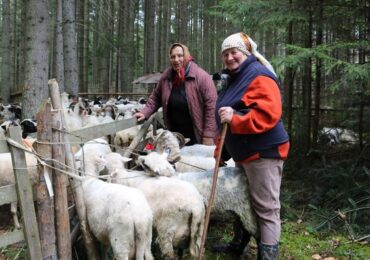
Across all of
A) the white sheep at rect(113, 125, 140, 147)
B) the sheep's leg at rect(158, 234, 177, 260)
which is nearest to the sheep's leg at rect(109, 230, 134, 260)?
the sheep's leg at rect(158, 234, 177, 260)

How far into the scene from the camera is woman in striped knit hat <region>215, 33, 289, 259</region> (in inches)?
134

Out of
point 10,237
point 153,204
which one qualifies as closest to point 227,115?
point 153,204

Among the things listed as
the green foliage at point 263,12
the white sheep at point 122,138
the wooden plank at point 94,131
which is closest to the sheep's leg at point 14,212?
the wooden plank at point 94,131

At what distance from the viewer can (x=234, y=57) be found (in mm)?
3658

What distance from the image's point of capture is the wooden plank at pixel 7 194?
3.26 m

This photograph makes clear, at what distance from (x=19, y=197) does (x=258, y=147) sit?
6.38ft

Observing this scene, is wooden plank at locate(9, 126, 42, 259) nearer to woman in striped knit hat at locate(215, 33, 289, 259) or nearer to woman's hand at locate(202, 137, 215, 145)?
woman in striped knit hat at locate(215, 33, 289, 259)

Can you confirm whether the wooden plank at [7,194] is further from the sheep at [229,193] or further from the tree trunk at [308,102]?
the tree trunk at [308,102]

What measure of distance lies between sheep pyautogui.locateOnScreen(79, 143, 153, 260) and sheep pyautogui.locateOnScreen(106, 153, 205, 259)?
0.83 ft

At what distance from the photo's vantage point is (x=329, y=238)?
5324mm

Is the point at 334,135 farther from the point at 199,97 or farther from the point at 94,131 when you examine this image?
the point at 94,131

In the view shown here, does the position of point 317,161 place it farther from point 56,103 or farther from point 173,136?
point 56,103

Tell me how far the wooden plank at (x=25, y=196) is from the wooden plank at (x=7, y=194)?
59 millimetres

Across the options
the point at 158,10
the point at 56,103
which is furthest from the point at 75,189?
the point at 158,10
